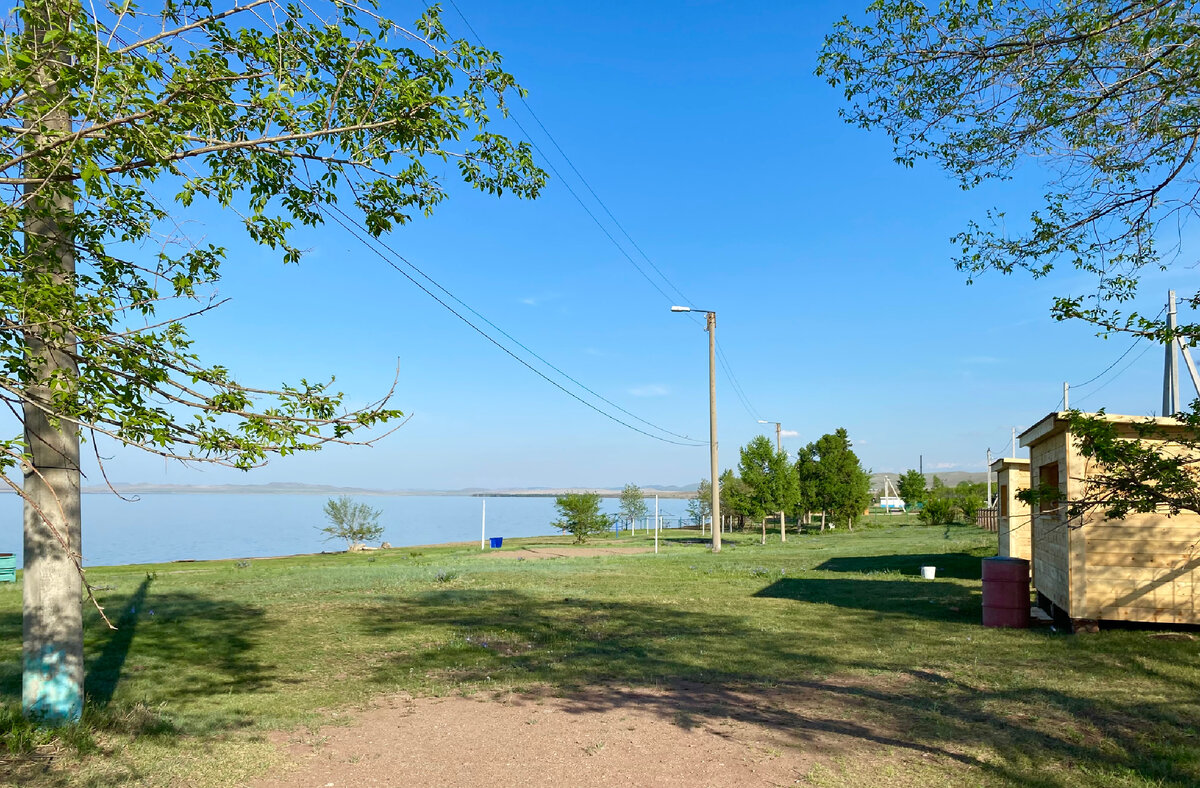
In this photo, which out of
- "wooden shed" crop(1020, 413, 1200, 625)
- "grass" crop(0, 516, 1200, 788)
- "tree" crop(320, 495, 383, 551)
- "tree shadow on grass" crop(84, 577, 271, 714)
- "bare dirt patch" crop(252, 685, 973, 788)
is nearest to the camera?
"bare dirt patch" crop(252, 685, 973, 788)

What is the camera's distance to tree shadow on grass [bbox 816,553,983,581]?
22.2 metres

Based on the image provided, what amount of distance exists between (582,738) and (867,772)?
7.84 ft

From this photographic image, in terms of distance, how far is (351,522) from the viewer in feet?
203

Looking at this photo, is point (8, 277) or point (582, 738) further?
point (582, 738)

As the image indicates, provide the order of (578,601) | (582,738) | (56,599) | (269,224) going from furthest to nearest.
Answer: (578,601) → (582,738) → (56,599) → (269,224)

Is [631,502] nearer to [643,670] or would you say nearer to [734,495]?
[734,495]

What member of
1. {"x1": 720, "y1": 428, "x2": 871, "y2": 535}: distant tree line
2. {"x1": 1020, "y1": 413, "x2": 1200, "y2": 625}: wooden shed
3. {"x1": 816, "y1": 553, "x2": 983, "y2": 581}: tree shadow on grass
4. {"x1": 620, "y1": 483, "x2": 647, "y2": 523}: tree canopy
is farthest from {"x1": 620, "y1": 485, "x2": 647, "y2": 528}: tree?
{"x1": 1020, "y1": 413, "x2": 1200, "y2": 625}: wooden shed

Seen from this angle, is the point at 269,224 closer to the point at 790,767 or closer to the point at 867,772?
the point at 790,767

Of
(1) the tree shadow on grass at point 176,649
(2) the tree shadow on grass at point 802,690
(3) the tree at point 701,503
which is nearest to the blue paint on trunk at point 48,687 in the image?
(1) the tree shadow on grass at point 176,649

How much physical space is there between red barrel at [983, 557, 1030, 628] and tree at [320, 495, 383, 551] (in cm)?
5364

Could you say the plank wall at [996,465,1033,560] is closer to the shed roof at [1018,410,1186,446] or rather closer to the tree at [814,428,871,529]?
the shed roof at [1018,410,1186,446]

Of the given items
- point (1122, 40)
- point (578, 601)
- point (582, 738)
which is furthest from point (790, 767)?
point (578, 601)

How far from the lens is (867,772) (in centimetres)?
610

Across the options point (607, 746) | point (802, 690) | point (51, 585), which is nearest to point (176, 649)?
point (51, 585)
